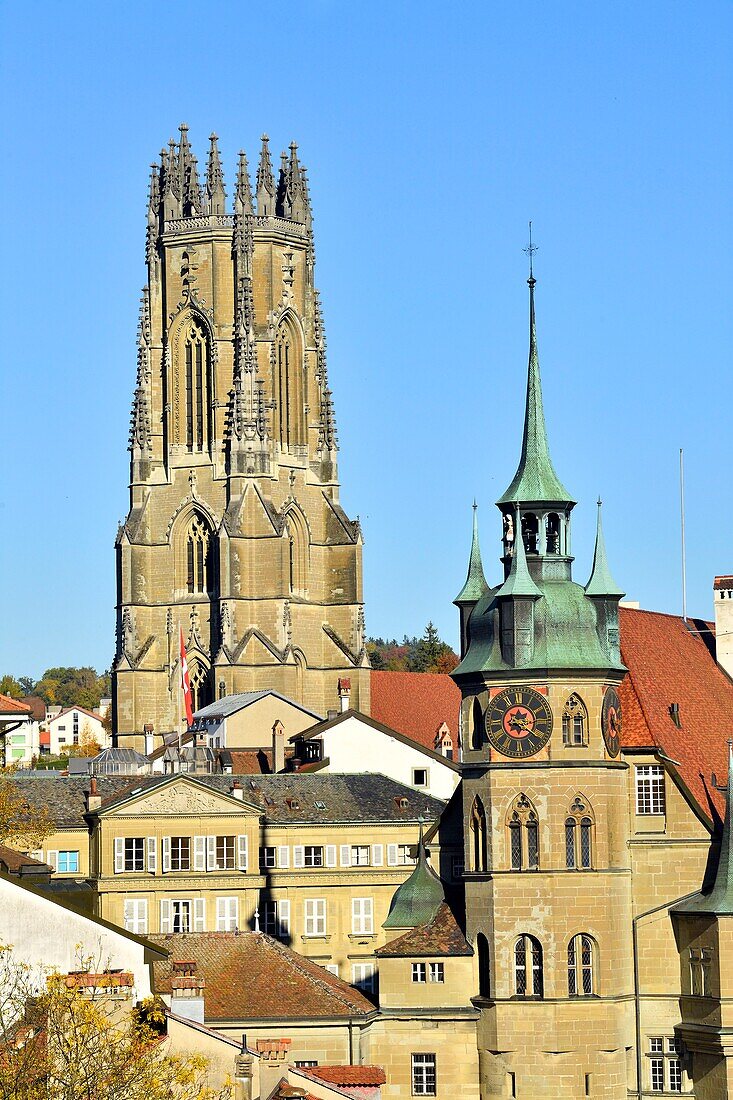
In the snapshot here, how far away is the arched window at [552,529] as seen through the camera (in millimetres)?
97562

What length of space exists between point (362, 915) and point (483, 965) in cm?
2249

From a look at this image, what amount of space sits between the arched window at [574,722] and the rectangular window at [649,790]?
4368 mm

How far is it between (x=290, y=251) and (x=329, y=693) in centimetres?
2725

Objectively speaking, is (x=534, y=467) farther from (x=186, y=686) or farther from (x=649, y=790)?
(x=186, y=686)

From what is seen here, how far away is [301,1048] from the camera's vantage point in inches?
3406

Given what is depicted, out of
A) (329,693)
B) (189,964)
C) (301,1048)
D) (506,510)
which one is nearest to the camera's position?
(189,964)

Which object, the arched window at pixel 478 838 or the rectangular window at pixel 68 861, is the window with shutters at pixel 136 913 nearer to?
the rectangular window at pixel 68 861

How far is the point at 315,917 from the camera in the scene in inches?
4530

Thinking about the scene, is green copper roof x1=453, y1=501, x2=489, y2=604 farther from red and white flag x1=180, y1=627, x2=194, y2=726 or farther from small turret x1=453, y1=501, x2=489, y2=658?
red and white flag x1=180, y1=627, x2=194, y2=726

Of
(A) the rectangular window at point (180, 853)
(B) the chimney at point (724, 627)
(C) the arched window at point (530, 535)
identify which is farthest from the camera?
(A) the rectangular window at point (180, 853)

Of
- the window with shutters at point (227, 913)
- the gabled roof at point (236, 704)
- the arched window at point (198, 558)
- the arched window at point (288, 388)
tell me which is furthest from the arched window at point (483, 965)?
the arched window at point (288, 388)

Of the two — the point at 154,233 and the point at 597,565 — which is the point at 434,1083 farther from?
the point at 154,233

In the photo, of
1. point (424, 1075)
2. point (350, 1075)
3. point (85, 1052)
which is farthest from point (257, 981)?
point (85, 1052)

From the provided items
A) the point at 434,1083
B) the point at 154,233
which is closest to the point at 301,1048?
the point at 434,1083
